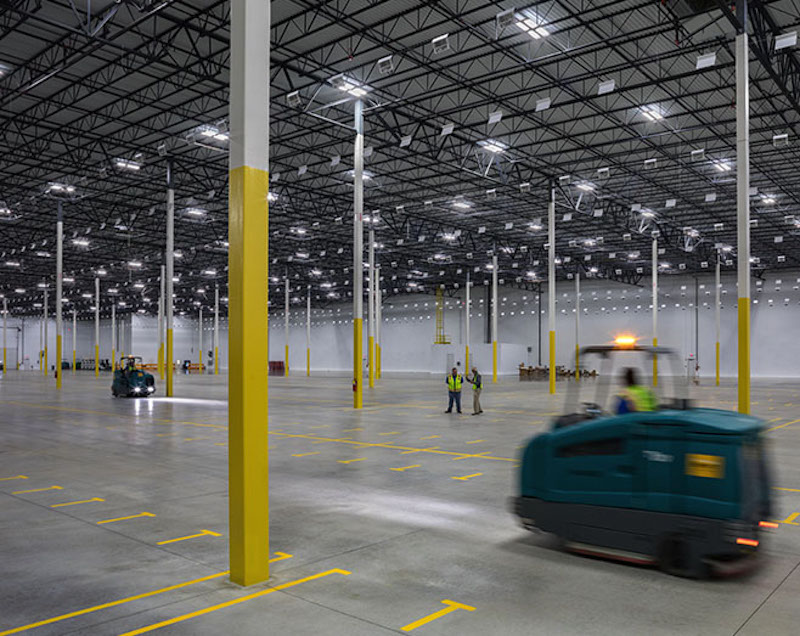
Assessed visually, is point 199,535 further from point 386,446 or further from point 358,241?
point 358,241

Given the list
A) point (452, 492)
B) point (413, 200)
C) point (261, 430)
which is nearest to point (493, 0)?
point (452, 492)

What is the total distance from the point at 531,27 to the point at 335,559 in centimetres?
1730

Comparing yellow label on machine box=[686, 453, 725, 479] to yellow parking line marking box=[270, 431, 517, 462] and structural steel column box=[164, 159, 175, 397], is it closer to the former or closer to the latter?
yellow parking line marking box=[270, 431, 517, 462]

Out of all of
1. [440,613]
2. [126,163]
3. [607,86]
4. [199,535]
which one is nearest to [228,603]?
[440,613]

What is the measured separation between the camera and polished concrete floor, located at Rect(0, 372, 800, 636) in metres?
5.18

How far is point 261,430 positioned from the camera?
6.12 meters

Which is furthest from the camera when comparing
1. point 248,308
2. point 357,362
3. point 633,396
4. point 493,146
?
point 493,146

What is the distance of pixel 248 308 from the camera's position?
6.07m

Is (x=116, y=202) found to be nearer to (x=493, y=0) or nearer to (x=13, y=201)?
(x=13, y=201)

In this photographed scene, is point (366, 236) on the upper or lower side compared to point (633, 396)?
A: upper

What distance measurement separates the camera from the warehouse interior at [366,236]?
585cm

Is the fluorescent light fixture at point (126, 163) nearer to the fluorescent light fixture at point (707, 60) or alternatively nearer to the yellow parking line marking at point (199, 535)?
Result: the fluorescent light fixture at point (707, 60)

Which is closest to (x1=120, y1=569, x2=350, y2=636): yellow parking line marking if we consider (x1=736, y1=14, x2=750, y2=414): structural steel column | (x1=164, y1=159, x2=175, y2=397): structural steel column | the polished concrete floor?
the polished concrete floor

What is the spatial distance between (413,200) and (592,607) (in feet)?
113
